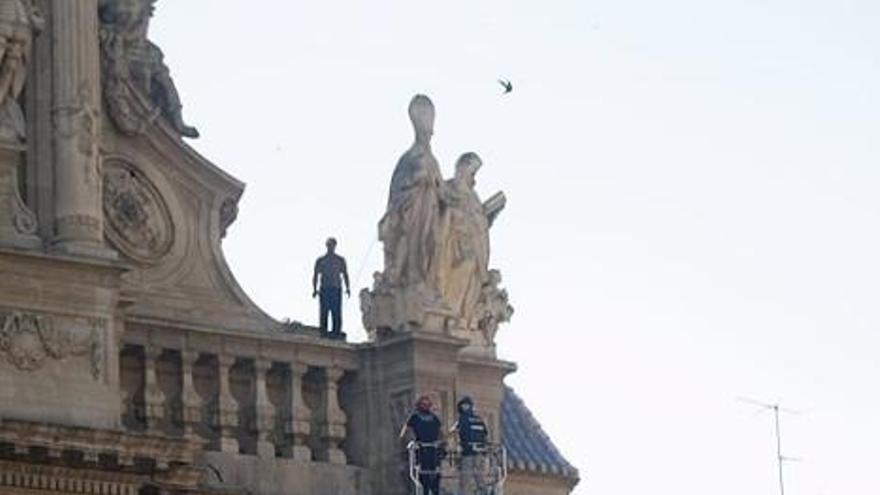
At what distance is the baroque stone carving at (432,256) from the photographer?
130 feet

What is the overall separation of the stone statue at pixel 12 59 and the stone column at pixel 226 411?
3.57m

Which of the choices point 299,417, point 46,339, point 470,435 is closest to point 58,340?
point 46,339

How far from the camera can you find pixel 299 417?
39.0 meters

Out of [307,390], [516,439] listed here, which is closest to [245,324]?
[307,390]

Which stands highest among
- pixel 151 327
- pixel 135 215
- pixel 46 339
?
pixel 135 215

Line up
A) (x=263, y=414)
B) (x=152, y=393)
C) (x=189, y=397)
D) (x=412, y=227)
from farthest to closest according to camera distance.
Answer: (x=412, y=227), (x=263, y=414), (x=189, y=397), (x=152, y=393)

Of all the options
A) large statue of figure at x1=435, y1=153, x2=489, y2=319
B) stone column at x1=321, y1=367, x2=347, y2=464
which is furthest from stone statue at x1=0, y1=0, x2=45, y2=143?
large statue of figure at x1=435, y1=153, x2=489, y2=319

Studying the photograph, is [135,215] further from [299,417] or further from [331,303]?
[299,417]

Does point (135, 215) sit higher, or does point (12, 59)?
point (12, 59)

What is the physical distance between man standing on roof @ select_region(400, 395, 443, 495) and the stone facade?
140cm

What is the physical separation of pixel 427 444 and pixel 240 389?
8.32ft

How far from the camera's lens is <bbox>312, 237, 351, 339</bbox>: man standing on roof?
40125 millimetres

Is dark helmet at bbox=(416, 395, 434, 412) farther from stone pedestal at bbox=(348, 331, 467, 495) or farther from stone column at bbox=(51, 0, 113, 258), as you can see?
stone column at bbox=(51, 0, 113, 258)

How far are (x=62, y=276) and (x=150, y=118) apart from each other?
2.82 metres
